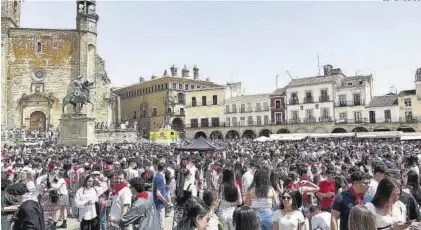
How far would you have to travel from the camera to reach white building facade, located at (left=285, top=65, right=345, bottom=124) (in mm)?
50531

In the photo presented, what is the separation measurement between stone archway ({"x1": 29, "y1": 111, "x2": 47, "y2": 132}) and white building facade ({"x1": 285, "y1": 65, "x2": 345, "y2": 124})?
31.7 meters

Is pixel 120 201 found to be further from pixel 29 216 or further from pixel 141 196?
pixel 29 216

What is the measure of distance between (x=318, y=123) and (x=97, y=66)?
97.5ft

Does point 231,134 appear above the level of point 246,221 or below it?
above

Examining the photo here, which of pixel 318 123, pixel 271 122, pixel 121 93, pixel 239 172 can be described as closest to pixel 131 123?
pixel 121 93

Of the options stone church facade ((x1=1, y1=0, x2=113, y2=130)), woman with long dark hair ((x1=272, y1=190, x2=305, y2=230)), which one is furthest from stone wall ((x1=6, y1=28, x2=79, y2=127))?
woman with long dark hair ((x1=272, y1=190, x2=305, y2=230))

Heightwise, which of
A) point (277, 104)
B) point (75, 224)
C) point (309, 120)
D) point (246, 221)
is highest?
point (277, 104)

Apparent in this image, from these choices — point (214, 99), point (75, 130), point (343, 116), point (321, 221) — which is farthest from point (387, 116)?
point (321, 221)

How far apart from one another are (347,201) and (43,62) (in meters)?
44.6

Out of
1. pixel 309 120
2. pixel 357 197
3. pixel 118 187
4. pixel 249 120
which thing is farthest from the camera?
pixel 249 120

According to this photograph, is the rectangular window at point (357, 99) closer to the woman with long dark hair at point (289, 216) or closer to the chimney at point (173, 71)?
the chimney at point (173, 71)

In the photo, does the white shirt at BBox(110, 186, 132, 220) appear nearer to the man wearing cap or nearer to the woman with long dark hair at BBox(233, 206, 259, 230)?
the man wearing cap

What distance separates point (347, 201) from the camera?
14.3 ft

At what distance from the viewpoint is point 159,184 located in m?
7.20
